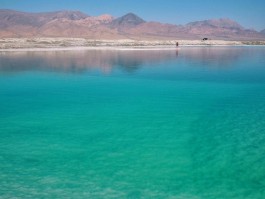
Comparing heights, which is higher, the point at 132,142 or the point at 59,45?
the point at 59,45

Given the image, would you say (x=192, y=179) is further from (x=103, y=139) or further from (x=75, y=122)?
(x=75, y=122)

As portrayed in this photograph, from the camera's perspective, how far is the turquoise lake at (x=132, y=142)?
26.4 feet

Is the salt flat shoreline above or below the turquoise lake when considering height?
above

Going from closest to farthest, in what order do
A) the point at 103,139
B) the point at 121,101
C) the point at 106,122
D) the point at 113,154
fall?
the point at 113,154, the point at 103,139, the point at 106,122, the point at 121,101

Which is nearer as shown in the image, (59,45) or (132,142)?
(132,142)

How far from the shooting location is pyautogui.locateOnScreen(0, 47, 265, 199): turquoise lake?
8.05 metres

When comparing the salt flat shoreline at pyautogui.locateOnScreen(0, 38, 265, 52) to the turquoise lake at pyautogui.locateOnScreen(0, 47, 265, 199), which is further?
the salt flat shoreline at pyautogui.locateOnScreen(0, 38, 265, 52)

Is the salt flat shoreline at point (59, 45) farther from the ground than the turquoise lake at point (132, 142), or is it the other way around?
the salt flat shoreline at point (59, 45)

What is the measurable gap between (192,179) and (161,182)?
87 cm

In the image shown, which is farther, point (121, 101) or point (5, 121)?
point (121, 101)

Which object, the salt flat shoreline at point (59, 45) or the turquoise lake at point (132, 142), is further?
the salt flat shoreline at point (59, 45)

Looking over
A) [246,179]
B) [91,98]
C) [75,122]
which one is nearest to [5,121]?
[75,122]

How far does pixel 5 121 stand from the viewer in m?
13.7

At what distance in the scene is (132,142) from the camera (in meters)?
11.2
